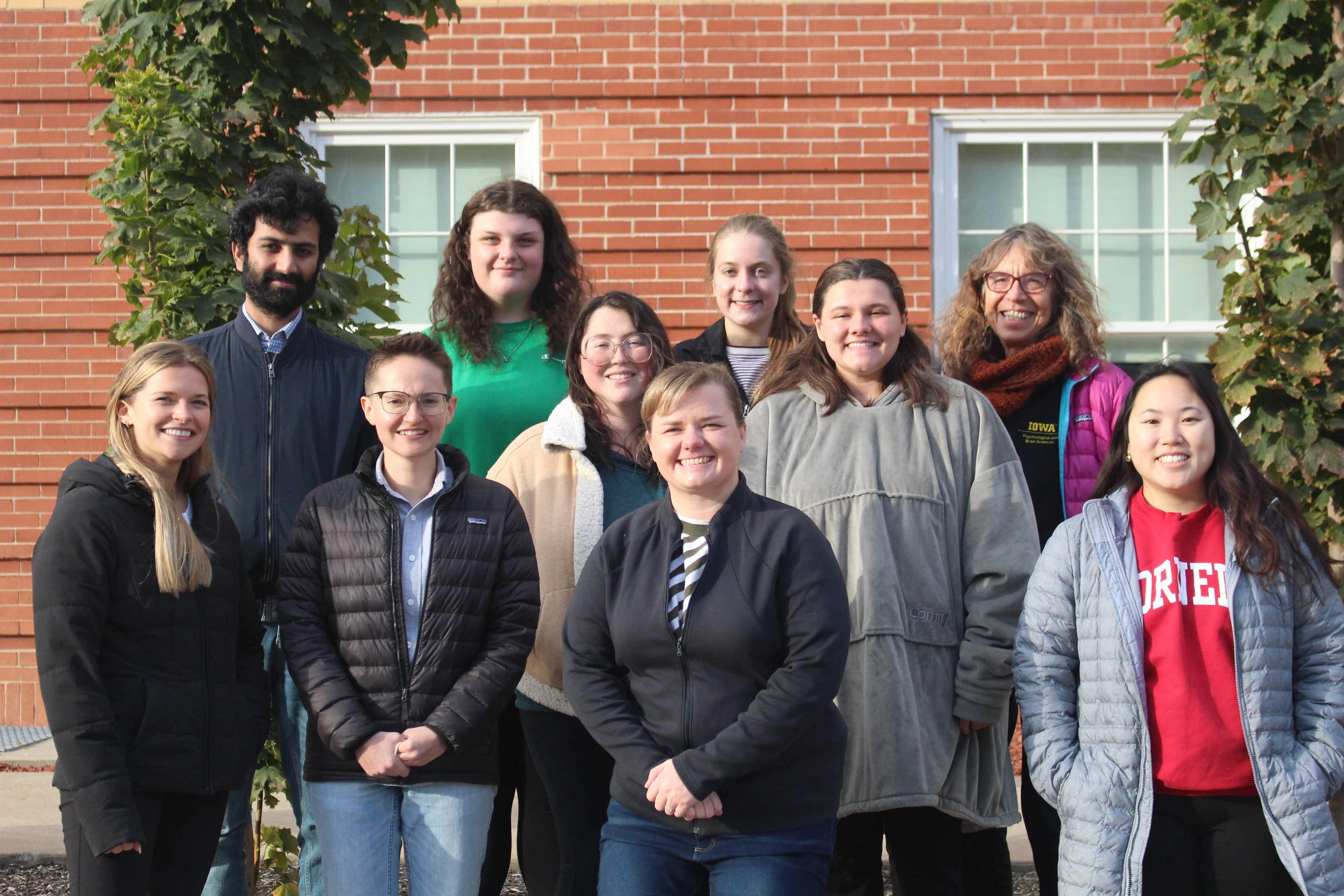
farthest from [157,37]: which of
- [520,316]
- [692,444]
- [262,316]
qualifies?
[692,444]

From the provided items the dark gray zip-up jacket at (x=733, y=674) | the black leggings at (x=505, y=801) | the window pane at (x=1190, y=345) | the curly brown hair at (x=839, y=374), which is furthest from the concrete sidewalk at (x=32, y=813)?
the window pane at (x=1190, y=345)

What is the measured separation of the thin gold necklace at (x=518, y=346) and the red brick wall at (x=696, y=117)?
250cm

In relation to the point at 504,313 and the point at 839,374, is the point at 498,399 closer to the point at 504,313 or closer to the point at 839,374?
the point at 504,313

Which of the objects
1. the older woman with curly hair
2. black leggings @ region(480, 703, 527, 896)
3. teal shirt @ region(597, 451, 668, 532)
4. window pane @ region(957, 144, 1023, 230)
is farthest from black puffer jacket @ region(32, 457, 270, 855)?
window pane @ region(957, 144, 1023, 230)

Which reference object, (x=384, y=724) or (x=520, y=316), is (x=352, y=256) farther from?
(x=384, y=724)

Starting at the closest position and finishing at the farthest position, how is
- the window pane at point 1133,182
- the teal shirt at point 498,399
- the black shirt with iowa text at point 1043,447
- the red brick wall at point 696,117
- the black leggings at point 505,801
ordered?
the black leggings at point 505,801
the black shirt with iowa text at point 1043,447
the teal shirt at point 498,399
the red brick wall at point 696,117
the window pane at point 1133,182

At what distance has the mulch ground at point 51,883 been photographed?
4.21 meters

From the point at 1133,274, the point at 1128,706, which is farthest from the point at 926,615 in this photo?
the point at 1133,274

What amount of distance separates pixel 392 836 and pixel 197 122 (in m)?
2.16

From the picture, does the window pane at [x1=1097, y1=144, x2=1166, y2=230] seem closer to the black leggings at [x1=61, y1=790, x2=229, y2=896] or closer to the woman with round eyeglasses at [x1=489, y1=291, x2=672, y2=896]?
the woman with round eyeglasses at [x1=489, y1=291, x2=672, y2=896]

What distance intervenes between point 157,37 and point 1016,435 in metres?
2.81

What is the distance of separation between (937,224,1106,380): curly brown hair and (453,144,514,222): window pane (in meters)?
3.33

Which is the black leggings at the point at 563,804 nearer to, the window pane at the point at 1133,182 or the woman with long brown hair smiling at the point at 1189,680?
the woman with long brown hair smiling at the point at 1189,680

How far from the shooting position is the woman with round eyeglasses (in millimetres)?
2898
